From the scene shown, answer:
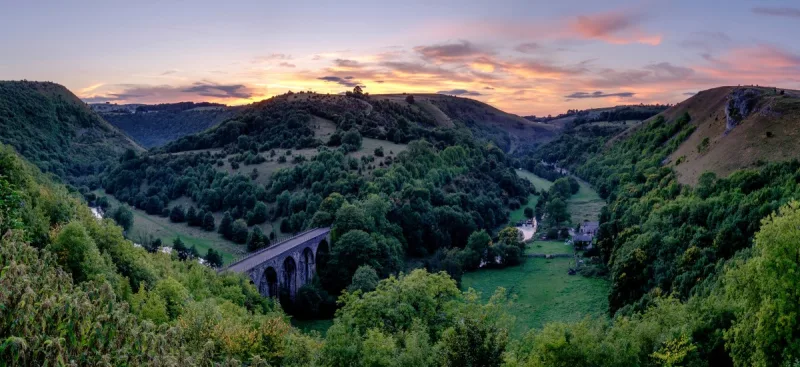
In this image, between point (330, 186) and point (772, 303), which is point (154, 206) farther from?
point (772, 303)

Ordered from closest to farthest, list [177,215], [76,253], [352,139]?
[76,253]
[177,215]
[352,139]

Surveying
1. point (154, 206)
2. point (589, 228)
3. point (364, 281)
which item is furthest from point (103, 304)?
point (154, 206)

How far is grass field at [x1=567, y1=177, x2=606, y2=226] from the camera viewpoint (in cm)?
8031

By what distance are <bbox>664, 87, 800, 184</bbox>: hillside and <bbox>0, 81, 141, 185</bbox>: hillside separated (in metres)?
97.4

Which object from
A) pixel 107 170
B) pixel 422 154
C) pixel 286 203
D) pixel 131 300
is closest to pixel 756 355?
pixel 131 300

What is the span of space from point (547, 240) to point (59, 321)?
64.6m

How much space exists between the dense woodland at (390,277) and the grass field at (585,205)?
5.34 meters

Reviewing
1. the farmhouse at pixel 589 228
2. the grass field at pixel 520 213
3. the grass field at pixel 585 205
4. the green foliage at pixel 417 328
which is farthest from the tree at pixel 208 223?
the grass field at pixel 585 205

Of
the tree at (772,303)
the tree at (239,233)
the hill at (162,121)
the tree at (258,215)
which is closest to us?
the tree at (772,303)

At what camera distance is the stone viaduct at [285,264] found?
41.4 m

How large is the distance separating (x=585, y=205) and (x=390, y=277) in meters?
69.0

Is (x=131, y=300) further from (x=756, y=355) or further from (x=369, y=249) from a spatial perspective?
(x=369, y=249)

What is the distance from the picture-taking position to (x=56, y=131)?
109 meters

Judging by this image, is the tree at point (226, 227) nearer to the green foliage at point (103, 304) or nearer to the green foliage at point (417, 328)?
the green foliage at point (103, 304)
